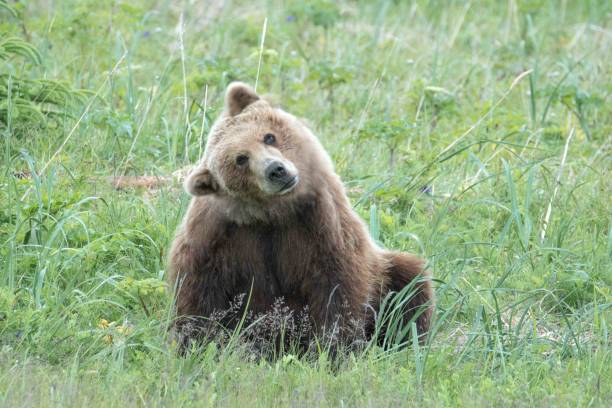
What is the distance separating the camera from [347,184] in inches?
294

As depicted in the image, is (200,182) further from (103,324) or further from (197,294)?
(103,324)

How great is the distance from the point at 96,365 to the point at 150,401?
525 millimetres

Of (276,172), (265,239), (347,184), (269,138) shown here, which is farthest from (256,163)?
(347,184)

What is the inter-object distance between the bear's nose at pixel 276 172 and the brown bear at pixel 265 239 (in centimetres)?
11

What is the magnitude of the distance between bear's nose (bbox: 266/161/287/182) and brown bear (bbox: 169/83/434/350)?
106 millimetres

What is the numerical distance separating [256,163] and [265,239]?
1.39 feet

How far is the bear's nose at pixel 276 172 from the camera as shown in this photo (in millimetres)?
5191

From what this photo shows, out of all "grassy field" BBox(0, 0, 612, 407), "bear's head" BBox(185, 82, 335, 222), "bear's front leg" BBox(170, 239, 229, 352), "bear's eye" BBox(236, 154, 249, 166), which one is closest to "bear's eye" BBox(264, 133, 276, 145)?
"bear's head" BBox(185, 82, 335, 222)

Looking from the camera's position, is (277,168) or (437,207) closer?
(277,168)

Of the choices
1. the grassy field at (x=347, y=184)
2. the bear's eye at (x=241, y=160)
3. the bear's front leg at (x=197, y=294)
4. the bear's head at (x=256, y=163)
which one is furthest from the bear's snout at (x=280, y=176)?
the grassy field at (x=347, y=184)

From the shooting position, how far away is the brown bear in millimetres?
5387

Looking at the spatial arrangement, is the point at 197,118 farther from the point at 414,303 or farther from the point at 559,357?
the point at 559,357

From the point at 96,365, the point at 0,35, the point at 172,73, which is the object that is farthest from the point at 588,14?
the point at 96,365

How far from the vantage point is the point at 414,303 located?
575 cm
